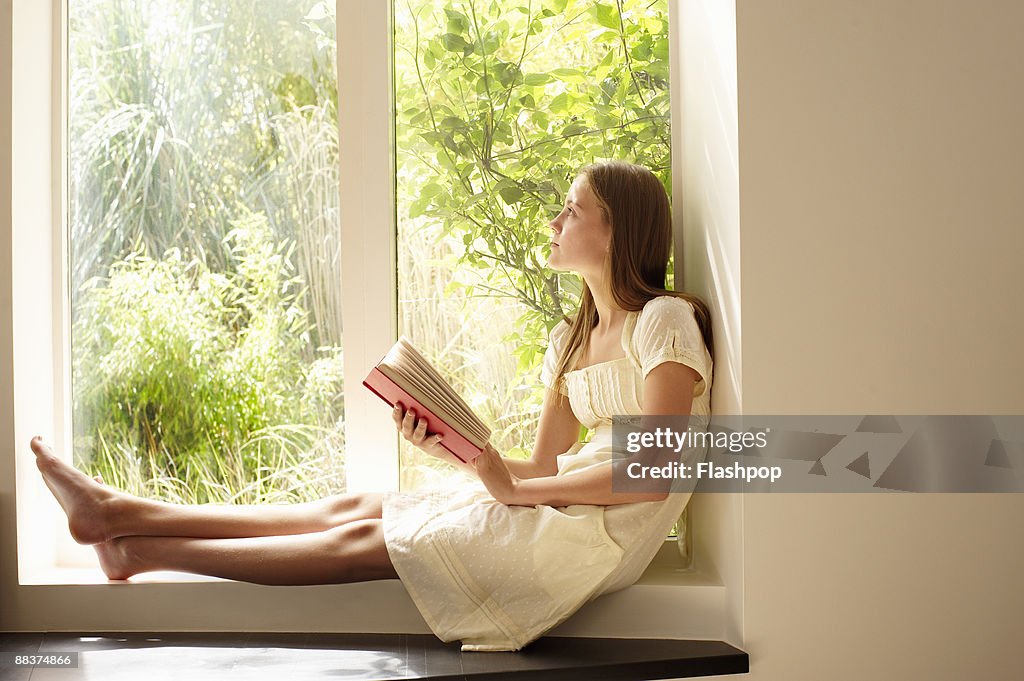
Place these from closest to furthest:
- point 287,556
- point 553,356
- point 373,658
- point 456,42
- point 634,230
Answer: point 373,658, point 287,556, point 634,230, point 553,356, point 456,42

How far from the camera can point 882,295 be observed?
1.68 metres

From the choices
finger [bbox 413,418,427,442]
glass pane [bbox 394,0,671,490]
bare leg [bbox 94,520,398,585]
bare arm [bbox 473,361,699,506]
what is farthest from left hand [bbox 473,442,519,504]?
glass pane [bbox 394,0,671,490]

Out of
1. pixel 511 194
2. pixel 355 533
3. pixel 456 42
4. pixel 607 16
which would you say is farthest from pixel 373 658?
pixel 607 16

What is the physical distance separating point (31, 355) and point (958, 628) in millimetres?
2121

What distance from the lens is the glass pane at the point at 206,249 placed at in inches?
85.5

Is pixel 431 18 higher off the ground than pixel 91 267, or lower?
higher

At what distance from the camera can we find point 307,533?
1904 mm

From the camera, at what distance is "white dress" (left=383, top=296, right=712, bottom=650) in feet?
5.56

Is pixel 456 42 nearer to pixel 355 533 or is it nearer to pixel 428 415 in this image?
pixel 428 415

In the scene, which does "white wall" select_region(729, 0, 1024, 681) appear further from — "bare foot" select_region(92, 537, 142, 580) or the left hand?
"bare foot" select_region(92, 537, 142, 580)

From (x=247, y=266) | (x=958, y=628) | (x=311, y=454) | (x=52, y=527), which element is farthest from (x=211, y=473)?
(x=958, y=628)

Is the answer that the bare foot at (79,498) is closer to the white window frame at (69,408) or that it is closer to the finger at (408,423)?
the white window frame at (69,408)

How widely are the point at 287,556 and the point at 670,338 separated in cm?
91

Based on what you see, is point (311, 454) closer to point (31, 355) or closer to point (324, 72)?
point (31, 355)
